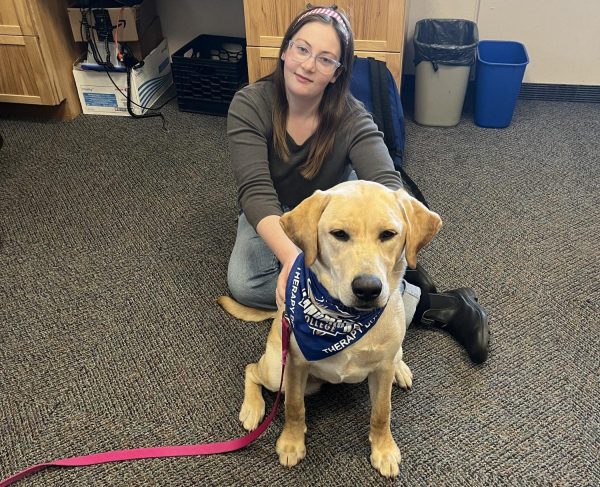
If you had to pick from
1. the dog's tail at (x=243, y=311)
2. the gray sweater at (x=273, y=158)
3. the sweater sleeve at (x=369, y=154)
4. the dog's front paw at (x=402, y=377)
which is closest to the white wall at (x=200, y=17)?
the gray sweater at (x=273, y=158)

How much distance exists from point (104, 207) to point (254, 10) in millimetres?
1115

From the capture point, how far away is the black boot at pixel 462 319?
1.60m

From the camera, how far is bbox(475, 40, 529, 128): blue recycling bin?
2768 millimetres

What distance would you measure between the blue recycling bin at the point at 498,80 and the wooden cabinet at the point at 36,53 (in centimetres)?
215

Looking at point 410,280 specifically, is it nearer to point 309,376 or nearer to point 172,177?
point 309,376

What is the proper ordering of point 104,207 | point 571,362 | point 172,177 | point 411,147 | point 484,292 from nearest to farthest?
point 571,362 → point 484,292 → point 104,207 → point 172,177 → point 411,147

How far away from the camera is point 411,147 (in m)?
2.76

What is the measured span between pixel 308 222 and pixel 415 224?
0.69 ft

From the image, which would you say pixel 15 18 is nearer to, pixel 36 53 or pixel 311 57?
pixel 36 53

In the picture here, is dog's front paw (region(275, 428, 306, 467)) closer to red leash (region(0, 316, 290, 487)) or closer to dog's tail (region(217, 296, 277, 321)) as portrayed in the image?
red leash (region(0, 316, 290, 487))

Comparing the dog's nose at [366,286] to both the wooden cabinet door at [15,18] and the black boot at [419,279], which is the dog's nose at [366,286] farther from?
the wooden cabinet door at [15,18]

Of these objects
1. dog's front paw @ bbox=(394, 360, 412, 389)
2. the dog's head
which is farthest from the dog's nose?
dog's front paw @ bbox=(394, 360, 412, 389)

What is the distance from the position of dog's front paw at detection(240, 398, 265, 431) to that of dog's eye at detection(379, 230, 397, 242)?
2.04 feet

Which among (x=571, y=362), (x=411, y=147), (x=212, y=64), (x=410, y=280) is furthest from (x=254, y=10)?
(x=571, y=362)
